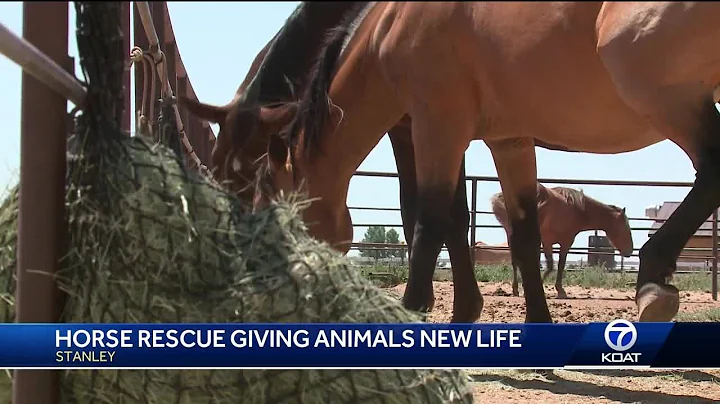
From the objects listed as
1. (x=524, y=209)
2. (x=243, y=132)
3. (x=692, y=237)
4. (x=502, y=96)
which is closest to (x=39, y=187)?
(x=243, y=132)

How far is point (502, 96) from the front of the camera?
1.21 m

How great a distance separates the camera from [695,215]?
118 centimetres

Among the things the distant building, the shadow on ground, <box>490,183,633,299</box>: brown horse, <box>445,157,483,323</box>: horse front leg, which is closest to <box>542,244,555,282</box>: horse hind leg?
<box>490,183,633,299</box>: brown horse

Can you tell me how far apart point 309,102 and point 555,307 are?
294 cm

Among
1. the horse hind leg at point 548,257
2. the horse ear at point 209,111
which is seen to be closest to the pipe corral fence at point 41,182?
the horse ear at point 209,111

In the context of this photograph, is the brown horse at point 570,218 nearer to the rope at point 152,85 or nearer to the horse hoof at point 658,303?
the rope at point 152,85

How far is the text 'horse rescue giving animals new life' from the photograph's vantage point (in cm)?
102

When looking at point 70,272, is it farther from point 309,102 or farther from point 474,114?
point 474,114

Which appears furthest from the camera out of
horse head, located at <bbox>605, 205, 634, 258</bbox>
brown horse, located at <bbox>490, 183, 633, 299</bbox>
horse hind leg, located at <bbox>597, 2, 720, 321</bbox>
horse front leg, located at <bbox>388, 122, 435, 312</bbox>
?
horse head, located at <bbox>605, 205, 634, 258</bbox>

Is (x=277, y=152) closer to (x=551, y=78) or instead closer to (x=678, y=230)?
(x=551, y=78)

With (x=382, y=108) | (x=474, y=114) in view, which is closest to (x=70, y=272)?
(x=382, y=108)

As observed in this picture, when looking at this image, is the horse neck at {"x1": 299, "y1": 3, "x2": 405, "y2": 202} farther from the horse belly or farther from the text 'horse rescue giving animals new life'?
the horse belly

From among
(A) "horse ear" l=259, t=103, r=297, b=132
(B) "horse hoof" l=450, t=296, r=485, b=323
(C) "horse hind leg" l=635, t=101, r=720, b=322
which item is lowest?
(B) "horse hoof" l=450, t=296, r=485, b=323

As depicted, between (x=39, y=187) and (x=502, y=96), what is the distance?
79 centimetres
